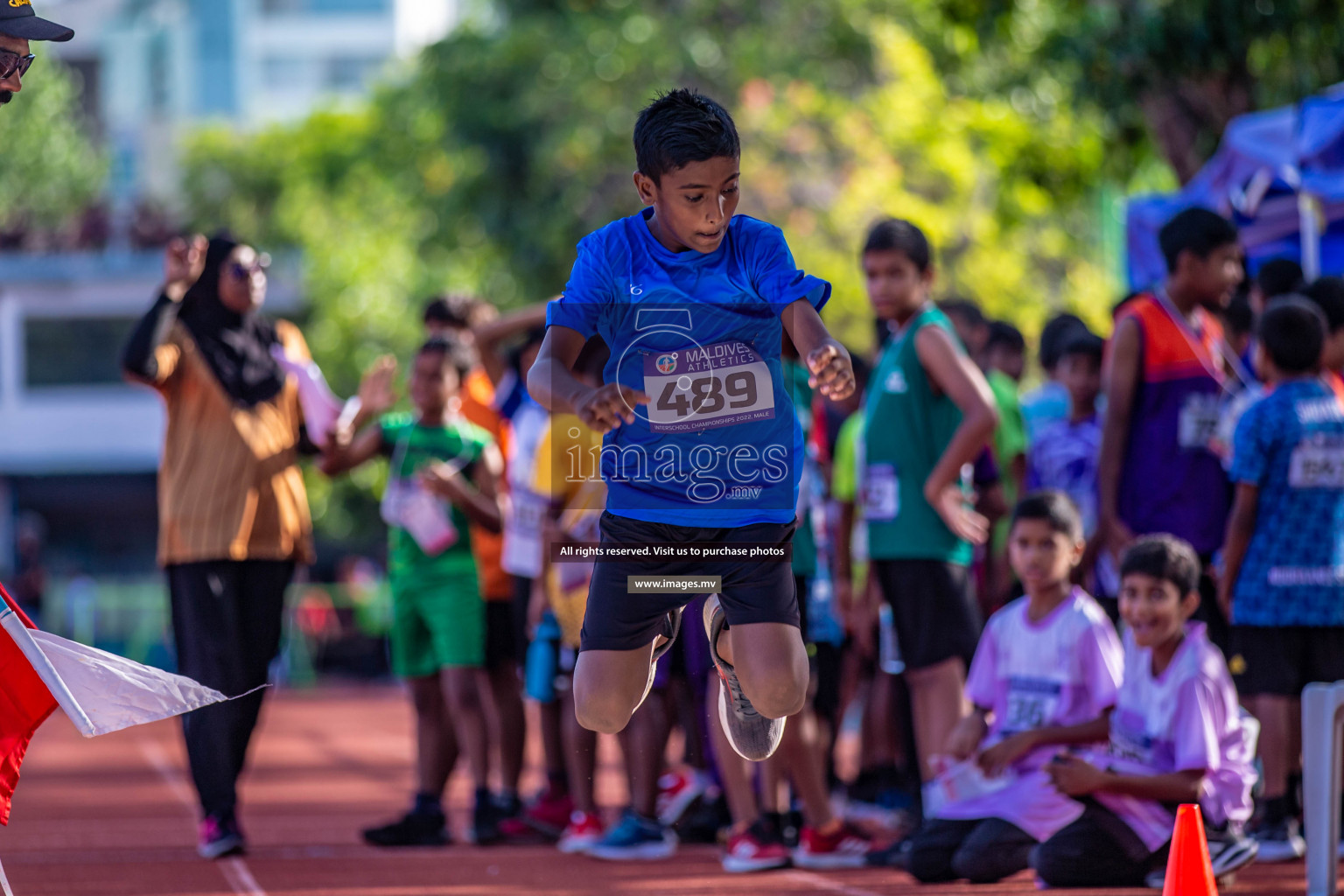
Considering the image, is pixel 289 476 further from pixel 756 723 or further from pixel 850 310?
pixel 850 310

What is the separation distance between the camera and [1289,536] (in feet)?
20.7

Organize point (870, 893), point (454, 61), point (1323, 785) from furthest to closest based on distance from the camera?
1. point (454, 61)
2. point (870, 893)
3. point (1323, 785)

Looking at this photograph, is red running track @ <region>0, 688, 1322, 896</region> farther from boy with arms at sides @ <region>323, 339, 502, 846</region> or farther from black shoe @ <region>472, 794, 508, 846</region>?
boy with arms at sides @ <region>323, 339, 502, 846</region>

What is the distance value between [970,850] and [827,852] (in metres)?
0.77

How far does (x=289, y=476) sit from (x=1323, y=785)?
4182 mm

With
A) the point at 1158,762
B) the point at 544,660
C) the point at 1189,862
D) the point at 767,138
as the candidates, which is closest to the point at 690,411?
the point at 1189,862

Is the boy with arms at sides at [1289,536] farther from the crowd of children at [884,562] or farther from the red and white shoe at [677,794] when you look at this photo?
the red and white shoe at [677,794]

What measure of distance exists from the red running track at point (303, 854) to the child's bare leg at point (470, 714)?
37 cm

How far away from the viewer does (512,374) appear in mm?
8258

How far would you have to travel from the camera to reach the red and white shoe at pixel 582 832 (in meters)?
6.95

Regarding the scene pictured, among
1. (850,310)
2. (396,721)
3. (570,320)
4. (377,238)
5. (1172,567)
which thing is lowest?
(396,721)

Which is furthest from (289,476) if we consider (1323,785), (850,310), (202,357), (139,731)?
(850,310)

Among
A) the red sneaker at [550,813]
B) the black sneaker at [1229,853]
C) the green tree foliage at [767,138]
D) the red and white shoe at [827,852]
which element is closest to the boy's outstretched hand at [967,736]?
the red and white shoe at [827,852]

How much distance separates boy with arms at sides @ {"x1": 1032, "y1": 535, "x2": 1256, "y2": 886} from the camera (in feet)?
18.2
